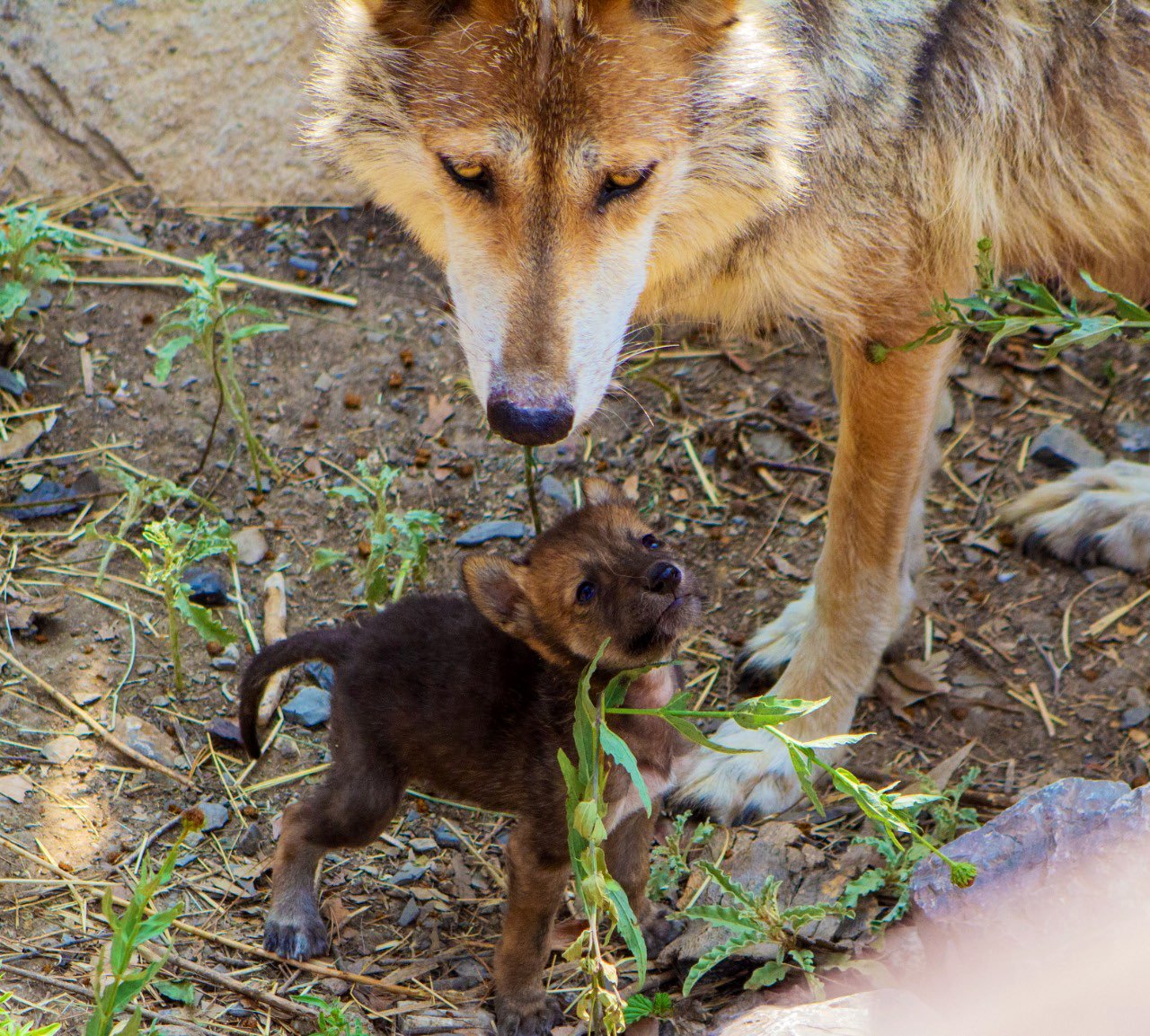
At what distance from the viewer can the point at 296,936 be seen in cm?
314

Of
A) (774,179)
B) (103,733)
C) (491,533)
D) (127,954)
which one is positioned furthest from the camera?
(491,533)

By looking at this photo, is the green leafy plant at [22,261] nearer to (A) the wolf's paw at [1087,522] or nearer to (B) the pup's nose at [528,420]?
(B) the pup's nose at [528,420]

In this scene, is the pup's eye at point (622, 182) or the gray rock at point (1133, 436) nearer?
the pup's eye at point (622, 182)

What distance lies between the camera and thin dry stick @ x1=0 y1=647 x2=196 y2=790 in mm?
3559

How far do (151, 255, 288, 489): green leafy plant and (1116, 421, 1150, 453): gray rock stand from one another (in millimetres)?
3192

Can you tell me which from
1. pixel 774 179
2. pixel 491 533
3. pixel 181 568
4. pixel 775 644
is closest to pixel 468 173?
pixel 774 179

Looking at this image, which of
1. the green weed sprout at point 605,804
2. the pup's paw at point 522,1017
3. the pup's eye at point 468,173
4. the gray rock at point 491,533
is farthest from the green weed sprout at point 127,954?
the gray rock at point 491,533

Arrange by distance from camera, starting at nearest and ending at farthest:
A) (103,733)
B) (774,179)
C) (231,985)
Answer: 1. (231,985)
2. (774,179)
3. (103,733)

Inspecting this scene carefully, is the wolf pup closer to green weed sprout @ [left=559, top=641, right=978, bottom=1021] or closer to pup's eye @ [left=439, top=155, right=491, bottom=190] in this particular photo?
green weed sprout @ [left=559, top=641, right=978, bottom=1021]

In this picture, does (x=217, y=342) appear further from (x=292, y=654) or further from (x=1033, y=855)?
(x=1033, y=855)

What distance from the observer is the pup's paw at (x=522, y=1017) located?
9.81 feet

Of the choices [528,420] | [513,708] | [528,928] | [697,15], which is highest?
[697,15]

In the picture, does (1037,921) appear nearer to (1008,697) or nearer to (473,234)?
(1008,697)

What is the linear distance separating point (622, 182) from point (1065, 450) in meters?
2.61
